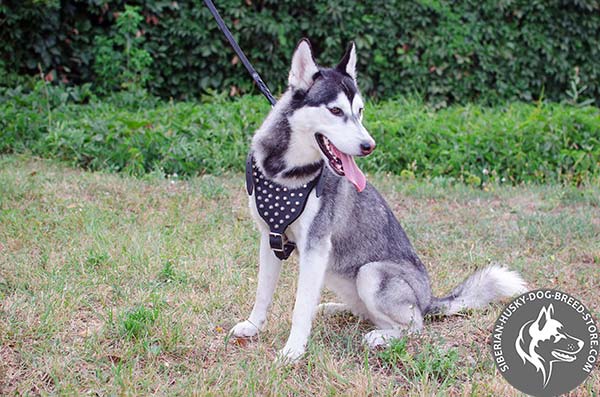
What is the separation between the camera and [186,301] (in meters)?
3.69

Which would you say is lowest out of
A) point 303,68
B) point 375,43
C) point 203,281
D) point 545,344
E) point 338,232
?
point 203,281

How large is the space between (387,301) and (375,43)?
20.4 ft

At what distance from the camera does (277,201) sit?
315 centimetres

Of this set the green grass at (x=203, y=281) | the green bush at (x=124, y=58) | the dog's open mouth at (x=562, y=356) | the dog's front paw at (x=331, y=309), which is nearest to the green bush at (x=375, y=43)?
the green bush at (x=124, y=58)

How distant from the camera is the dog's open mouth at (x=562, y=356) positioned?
3.04 m

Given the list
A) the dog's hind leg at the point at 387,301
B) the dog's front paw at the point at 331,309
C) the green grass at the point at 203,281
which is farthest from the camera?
the dog's front paw at the point at 331,309

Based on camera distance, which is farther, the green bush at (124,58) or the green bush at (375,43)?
the green bush at (375,43)

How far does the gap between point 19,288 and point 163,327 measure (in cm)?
106

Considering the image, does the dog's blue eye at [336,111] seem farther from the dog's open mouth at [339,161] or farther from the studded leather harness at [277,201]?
the studded leather harness at [277,201]

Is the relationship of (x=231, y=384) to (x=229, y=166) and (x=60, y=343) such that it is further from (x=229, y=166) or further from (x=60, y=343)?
(x=229, y=166)

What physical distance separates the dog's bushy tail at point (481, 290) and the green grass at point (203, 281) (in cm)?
8

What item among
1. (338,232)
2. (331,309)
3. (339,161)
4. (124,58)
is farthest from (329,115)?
(124,58)

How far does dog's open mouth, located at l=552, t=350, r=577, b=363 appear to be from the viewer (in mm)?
3039

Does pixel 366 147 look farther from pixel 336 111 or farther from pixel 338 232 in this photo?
pixel 338 232
